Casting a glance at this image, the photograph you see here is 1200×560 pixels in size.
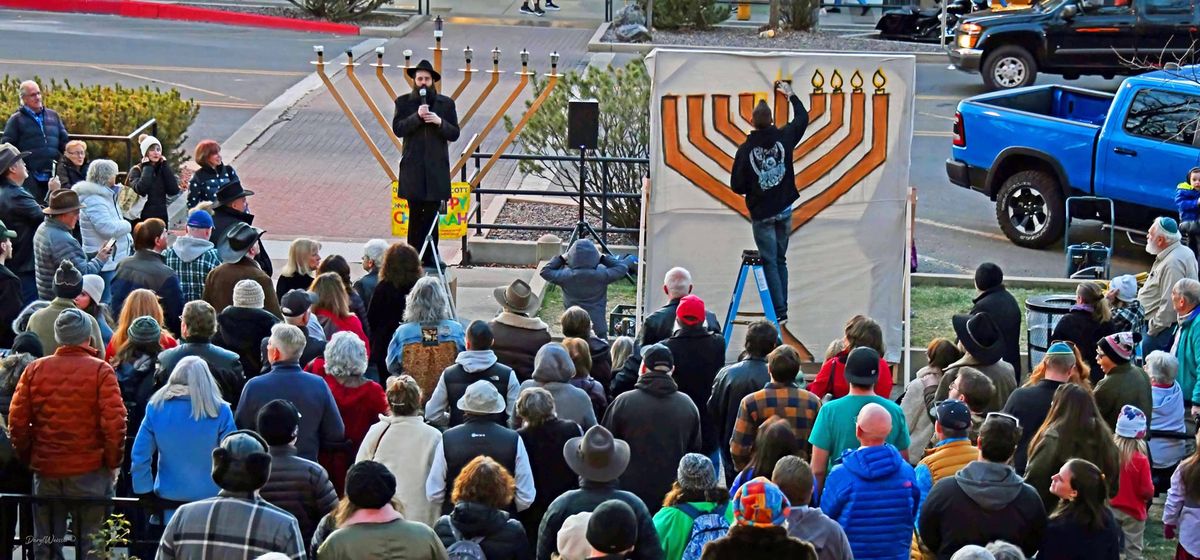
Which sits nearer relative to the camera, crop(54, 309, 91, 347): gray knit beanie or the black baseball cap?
crop(54, 309, 91, 347): gray knit beanie

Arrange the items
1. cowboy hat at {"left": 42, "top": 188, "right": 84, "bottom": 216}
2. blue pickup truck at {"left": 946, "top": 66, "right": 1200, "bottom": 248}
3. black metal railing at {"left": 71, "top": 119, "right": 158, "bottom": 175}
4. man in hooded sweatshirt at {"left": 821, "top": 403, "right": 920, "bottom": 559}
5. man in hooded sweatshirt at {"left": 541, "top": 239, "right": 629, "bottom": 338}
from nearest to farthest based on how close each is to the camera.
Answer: man in hooded sweatshirt at {"left": 821, "top": 403, "right": 920, "bottom": 559} → cowboy hat at {"left": 42, "top": 188, "right": 84, "bottom": 216} → man in hooded sweatshirt at {"left": 541, "top": 239, "right": 629, "bottom": 338} → black metal railing at {"left": 71, "top": 119, "right": 158, "bottom": 175} → blue pickup truck at {"left": 946, "top": 66, "right": 1200, "bottom": 248}

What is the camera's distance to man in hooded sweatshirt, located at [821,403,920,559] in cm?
704

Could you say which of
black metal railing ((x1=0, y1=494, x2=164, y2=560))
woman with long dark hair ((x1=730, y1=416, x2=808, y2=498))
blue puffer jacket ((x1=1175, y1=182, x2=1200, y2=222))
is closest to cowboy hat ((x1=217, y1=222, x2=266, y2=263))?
black metal railing ((x1=0, y1=494, x2=164, y2=560))

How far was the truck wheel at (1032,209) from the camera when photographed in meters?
16.2

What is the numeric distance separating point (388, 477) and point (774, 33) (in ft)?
83.0

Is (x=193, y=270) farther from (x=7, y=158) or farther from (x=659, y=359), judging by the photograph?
(x=659, y=359)

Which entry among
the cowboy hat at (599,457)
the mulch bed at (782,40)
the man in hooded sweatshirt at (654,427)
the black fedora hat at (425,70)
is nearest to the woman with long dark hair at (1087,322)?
the man in hooded sweatshirt at (654,427)

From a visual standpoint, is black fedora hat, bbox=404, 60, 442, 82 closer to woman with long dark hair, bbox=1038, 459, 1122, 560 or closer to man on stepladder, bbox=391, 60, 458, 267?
man on stepladder, bbox=391, 60, 458, 267

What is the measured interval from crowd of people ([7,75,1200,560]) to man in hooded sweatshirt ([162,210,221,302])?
2 cm

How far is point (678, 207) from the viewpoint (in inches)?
504

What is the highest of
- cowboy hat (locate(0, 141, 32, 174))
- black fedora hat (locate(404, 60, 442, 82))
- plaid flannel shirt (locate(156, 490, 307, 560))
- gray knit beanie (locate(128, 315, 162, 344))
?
black fedora hat (locate(404, 60, 442, 82))

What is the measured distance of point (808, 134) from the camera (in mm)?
12656

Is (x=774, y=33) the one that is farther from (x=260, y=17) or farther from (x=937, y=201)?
(x=937, y=201)

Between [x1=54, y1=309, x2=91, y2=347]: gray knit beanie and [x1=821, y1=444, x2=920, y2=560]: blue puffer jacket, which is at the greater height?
[x1=54, y1=309, x2=91, y2=347]: gray knit beanie
